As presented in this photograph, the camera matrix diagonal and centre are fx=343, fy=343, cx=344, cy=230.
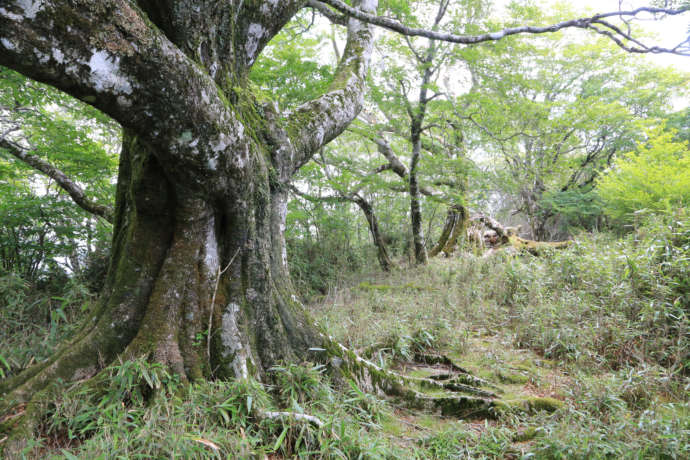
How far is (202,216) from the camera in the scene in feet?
7.41

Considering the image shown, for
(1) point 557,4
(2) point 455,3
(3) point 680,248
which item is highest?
(1) point 557,4

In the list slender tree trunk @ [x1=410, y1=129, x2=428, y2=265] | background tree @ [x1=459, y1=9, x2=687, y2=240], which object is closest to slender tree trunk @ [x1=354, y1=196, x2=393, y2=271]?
slender tree trunk @ [x1=410, y1=129, x2=428, y2=265]

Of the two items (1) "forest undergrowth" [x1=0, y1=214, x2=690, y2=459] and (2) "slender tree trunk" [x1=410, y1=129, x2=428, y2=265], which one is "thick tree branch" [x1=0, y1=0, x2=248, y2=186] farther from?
(2) "slender tree trunk" [x1=410, y1=129, x2=428, y2=265]

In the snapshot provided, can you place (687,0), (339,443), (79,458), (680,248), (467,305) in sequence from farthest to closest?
(467,305)
(680,248)
(687,0)
(339,443)
(79,458)

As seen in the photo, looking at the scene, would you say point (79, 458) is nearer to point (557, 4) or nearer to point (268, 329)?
point (268, 329)

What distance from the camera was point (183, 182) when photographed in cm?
205

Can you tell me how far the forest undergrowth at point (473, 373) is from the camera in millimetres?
1762

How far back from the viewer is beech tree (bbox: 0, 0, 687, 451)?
4.69 ft

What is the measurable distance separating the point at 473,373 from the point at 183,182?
2.97m

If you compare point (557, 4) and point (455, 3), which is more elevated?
point (557, 4)

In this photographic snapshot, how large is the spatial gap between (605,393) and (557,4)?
48.0 ft

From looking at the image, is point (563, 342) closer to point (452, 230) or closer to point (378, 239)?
point (378, 239)

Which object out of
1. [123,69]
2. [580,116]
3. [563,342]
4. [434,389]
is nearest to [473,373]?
[434,389]

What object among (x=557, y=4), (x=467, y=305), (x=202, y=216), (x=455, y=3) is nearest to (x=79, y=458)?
(x=202, y=216)
